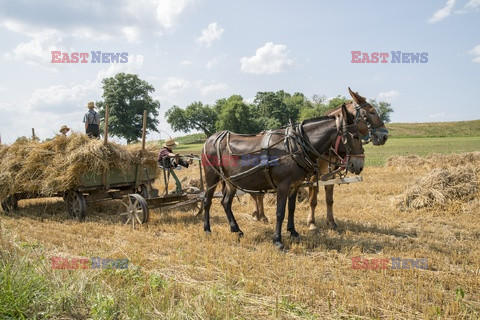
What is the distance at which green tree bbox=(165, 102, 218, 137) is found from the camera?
8288cm

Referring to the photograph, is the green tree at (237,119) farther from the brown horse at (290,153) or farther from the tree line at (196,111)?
the brown horse at (290,153)

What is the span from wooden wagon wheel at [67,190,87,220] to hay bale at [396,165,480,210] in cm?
813

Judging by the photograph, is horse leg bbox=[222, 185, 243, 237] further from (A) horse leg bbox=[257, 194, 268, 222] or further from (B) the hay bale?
(B) the hay bale

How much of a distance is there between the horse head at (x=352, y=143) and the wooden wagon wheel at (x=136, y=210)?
4.45 m

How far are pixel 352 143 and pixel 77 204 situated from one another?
22.2 feet

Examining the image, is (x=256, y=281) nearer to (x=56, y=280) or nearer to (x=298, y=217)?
(x=56, y=280)

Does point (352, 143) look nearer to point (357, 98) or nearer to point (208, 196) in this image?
point (357, 98)

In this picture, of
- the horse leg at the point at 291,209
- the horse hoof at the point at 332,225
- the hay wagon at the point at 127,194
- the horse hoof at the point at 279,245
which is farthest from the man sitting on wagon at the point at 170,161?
the horse hoof at the point at 332,225

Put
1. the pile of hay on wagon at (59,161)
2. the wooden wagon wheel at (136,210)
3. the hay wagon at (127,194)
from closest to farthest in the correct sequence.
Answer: the wooden wagon wheel at (136,210) → the hay wagon at (127,194) → the pile of hay on wagon at (59,161)

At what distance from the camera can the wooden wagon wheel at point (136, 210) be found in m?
7.70

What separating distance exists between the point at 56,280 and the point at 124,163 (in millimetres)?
5019

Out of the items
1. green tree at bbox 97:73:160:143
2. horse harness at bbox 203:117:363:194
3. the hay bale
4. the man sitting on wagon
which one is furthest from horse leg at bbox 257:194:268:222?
green tree at bbox 97:73:160:143

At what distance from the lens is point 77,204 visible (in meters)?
8.72

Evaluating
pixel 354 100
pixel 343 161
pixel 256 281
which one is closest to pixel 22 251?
pixel 256 281
